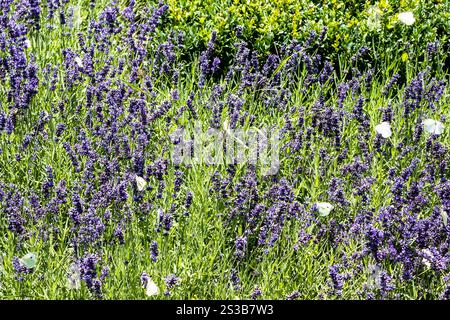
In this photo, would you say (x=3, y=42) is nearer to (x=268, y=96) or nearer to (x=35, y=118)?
(x=35, y=118)

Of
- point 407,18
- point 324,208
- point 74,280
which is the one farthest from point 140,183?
point 407,18

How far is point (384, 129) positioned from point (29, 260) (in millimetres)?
1904

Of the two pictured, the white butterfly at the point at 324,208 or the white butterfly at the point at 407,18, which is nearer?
the white butterfly at the point at 324,208

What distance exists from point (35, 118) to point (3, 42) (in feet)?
1.62

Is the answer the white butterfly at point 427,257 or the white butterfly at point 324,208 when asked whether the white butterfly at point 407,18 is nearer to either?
the white butterfly at point 324,208

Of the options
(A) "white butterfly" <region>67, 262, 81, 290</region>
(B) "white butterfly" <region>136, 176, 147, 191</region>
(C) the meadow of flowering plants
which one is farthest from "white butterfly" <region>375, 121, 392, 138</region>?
(A) "white butterfly" <region>67, 262, 81, 290</region>

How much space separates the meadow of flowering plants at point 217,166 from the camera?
3.29 m

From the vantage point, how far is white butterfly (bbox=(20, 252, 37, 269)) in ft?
10.3

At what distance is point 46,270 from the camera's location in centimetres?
331

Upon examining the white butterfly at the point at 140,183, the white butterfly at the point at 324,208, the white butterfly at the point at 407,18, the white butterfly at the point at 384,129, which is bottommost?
the white butterfly at the point at 324,208

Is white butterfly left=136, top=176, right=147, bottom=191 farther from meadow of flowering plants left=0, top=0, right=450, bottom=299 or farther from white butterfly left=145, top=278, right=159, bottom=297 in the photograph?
white butterfly left=145, top=278, right=159, bottom=297

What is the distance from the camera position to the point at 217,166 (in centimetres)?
379

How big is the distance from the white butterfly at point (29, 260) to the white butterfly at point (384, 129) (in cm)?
186

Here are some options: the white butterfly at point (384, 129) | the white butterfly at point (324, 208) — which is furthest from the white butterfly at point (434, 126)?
the white butterfly at point (324, 208)
